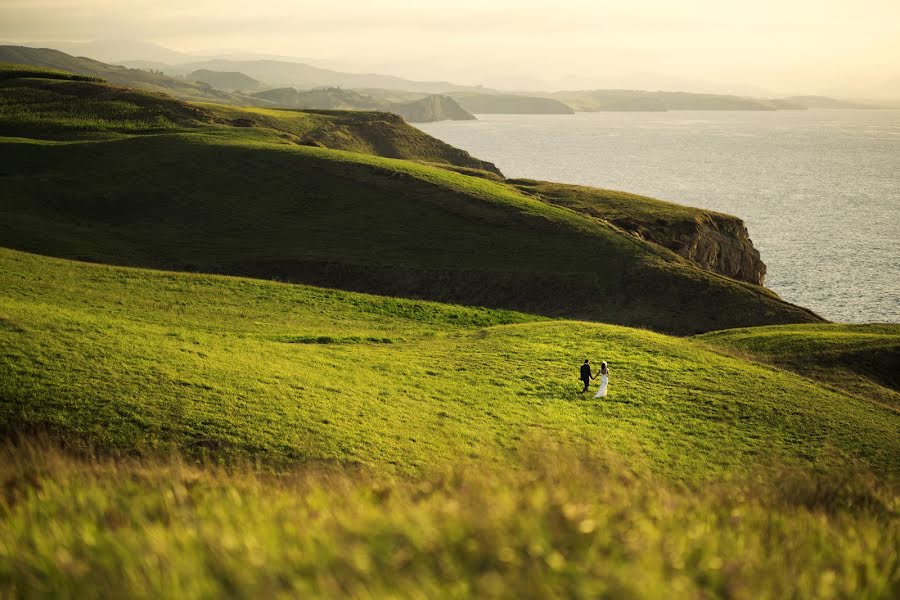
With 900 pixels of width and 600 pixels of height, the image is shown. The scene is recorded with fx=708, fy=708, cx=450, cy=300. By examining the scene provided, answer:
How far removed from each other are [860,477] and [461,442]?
1349 centimetres

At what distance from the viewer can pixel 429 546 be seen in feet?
17.2

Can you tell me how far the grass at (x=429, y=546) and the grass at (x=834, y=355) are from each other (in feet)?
102

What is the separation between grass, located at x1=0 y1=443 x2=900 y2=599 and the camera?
15.9ft

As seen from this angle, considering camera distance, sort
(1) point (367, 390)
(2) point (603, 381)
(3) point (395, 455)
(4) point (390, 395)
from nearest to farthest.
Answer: (3) point (395, 455), (4) point (390, 395), (1) point (367, 390), (2) point (603, 381)

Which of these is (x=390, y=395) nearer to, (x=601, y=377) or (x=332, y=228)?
(x=601, y=377)

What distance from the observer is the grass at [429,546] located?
4840 millimetres

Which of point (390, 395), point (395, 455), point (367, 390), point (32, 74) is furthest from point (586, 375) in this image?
point (32, 74)

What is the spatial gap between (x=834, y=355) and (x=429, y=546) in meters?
38.7

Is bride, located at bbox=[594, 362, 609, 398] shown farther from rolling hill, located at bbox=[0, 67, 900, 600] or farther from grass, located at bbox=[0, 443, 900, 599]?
grass, located at bbox=[0, 443, 900, 599]

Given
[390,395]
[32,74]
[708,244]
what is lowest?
[390,395]

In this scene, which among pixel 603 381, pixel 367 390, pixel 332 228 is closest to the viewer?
pixel 367 390

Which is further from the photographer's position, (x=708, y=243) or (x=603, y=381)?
(x=708, y=243)

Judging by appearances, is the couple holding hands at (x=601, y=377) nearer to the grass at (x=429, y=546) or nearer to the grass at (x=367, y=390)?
the grass at (x=367, y=390)

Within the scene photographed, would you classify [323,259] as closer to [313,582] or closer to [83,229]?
[83,229]
